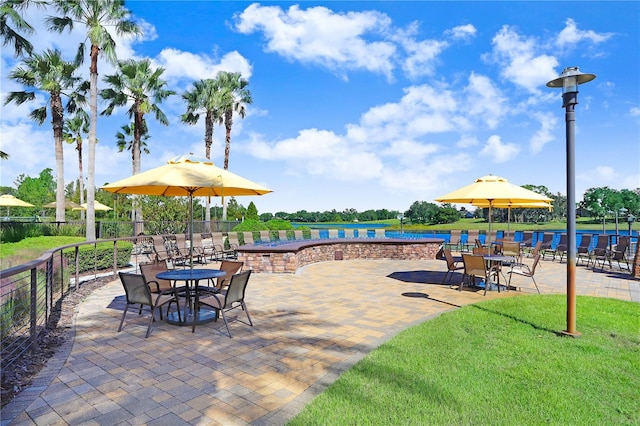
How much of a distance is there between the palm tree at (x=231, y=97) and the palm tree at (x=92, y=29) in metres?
9.66

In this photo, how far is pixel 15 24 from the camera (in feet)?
51.5

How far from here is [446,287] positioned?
8.42 m

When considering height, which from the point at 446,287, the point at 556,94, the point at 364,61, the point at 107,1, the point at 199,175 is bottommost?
the point at 446,287

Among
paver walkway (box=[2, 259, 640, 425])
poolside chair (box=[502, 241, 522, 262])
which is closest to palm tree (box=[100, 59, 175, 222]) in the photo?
paver walkway (box=[2, 259, 640, 425])

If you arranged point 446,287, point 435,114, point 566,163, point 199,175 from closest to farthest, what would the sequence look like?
point 566,163, point 199,175, point 446,287, point 435,114

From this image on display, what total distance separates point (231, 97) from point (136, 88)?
6.65 meters

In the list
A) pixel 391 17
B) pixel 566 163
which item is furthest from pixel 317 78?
pixel 566 163

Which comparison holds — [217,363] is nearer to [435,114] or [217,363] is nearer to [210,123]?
[435,114]

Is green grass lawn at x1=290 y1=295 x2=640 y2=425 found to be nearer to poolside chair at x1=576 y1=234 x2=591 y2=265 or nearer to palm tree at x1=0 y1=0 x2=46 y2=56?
poolside chair at x1=576 y1=234 x2=591 y2=265

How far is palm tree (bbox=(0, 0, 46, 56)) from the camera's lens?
15406 millimetres

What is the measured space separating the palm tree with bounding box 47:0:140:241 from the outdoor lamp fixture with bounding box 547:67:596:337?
1725 cm

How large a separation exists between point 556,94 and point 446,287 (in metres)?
4.61

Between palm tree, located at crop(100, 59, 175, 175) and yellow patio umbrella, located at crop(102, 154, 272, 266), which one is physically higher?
palm tree, located at crop(100, 59, 175, 175)

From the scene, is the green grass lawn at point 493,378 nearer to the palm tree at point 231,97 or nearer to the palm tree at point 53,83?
the palm tree at point 53,83
